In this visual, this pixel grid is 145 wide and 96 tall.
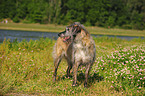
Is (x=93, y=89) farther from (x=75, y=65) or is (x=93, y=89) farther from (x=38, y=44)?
(x=38, y=44)

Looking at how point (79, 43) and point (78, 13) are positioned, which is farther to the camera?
point (78, 13)

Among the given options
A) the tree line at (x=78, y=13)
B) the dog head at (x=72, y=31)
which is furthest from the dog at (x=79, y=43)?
the tree line at (x=78, y=13)

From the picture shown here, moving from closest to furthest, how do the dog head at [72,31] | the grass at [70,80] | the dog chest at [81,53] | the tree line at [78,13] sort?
the dog head at [72,31]
the dog chest at [81,53]
the grass at [70,80]
the tree line at [78,13]

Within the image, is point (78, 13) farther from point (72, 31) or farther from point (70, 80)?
point (72, 31)

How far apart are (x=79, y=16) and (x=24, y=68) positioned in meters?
47.0

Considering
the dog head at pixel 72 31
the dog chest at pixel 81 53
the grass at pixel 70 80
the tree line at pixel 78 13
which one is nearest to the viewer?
the dog head at pixel 72 31

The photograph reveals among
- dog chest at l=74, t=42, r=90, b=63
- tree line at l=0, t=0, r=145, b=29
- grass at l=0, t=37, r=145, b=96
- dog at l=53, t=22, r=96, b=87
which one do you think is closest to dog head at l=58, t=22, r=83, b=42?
dog at l=53, t=22, r=96, b=87

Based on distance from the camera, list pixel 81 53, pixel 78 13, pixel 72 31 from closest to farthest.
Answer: pixel 72 31
pixel 81 53
pixel 78 13

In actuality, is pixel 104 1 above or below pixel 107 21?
above

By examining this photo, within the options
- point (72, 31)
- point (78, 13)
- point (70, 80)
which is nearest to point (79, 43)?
point (72, 31)

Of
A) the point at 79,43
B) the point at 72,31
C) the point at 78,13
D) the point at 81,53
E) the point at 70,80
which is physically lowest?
the point at 70,80

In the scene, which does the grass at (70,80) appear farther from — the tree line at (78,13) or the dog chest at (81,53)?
the tree line at (78,13)

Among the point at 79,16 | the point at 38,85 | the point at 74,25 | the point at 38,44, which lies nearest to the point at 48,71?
the point at 38,85

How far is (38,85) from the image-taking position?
5.95m
